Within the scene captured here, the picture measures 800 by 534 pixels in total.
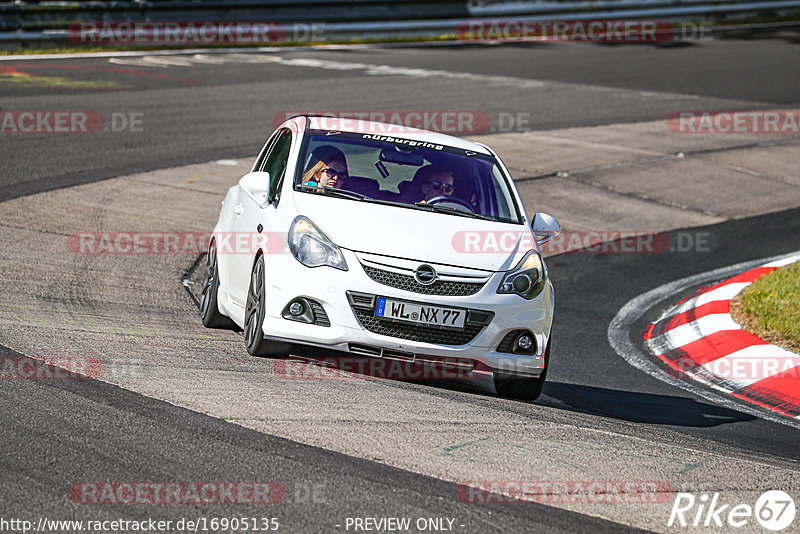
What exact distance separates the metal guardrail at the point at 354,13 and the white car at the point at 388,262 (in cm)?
1788

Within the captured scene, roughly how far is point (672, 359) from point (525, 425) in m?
3.31

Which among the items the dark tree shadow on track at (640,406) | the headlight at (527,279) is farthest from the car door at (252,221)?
the dark tree shadow on track at (640,406)

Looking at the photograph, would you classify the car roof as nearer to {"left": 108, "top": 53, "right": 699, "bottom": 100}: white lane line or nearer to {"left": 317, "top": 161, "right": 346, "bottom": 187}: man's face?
{"left": 317, "top": 161, "right": 346, "bottom": 187}: man's face

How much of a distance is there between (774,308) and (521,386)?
325 cm

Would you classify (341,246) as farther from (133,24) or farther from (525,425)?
(133,24)

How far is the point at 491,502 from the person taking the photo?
460 cm

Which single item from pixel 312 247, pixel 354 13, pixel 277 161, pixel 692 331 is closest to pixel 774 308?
pixel 692 331

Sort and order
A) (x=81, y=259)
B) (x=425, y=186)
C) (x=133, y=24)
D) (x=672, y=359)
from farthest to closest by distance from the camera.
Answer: (x=133, y=24) < (x=81, y=259) < (x=672, y=359) < (x=425, y=186)

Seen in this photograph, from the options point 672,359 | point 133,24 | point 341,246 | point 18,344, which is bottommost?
point 672,359

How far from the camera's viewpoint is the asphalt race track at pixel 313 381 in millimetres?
4637

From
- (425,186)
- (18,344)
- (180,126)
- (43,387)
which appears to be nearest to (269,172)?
(425,186)

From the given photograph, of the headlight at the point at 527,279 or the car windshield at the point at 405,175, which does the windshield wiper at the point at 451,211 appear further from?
the headlight at the point at 527,279

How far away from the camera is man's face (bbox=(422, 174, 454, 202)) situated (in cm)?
757

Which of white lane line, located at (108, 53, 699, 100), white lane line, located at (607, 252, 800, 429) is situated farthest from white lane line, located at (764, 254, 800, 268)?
white lane line, located at (108, 53, 699, 100)
